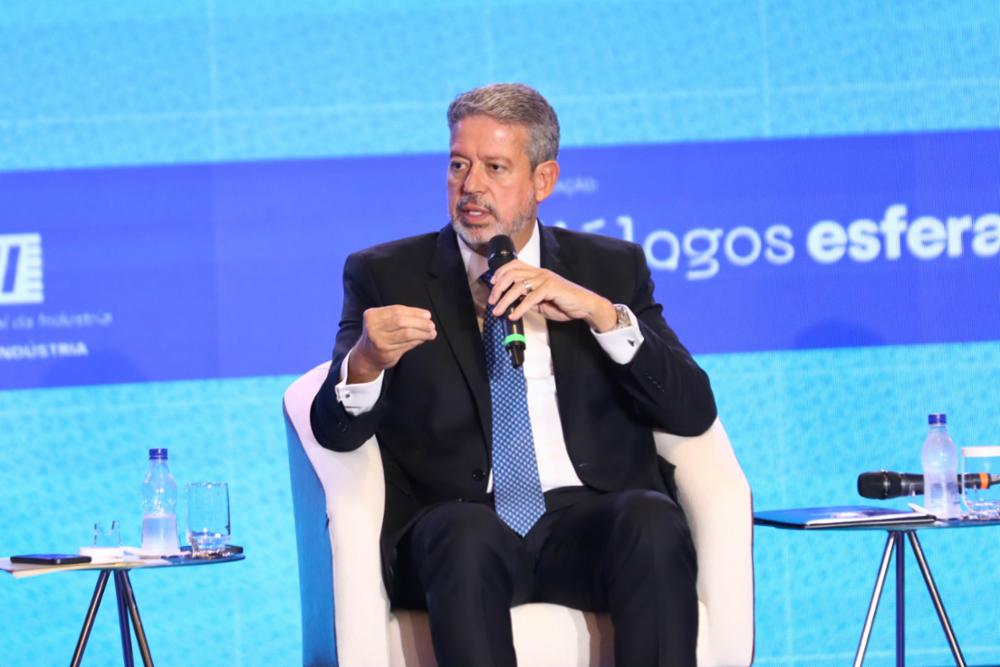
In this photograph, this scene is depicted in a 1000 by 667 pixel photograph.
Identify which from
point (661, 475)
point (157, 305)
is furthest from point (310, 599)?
point (157, 305)

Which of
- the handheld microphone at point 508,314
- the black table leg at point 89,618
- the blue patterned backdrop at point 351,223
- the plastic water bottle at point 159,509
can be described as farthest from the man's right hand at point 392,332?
the blue patterned backdrop at point 351,223

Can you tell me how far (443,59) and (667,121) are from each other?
0.69 m

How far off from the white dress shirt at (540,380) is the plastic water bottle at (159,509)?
2.34ft

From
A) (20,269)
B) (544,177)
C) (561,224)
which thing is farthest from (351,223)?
(544,177)

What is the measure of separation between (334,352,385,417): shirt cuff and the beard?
0.37 metres

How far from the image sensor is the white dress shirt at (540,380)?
8.02 ft

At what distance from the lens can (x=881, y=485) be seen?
291 cm

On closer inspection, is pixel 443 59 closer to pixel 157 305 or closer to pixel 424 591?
pixel 157 305

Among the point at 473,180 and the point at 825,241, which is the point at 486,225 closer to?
Result: the point at 473,180

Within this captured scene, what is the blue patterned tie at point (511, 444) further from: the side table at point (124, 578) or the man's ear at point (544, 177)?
the side table at point (124, 578)

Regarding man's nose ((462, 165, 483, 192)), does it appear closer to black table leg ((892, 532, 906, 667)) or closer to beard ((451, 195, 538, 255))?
beard ((451, 195, 538, 255))

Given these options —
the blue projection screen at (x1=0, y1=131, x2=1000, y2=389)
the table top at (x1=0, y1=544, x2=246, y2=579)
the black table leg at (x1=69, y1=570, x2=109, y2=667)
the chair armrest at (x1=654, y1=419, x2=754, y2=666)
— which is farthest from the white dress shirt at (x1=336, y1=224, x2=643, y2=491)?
the blue projection screen at (x1=0, y1=131, x2=1000, y2=389)

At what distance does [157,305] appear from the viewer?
3.87 metres

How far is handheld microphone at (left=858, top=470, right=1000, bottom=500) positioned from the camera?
2.91 metres
